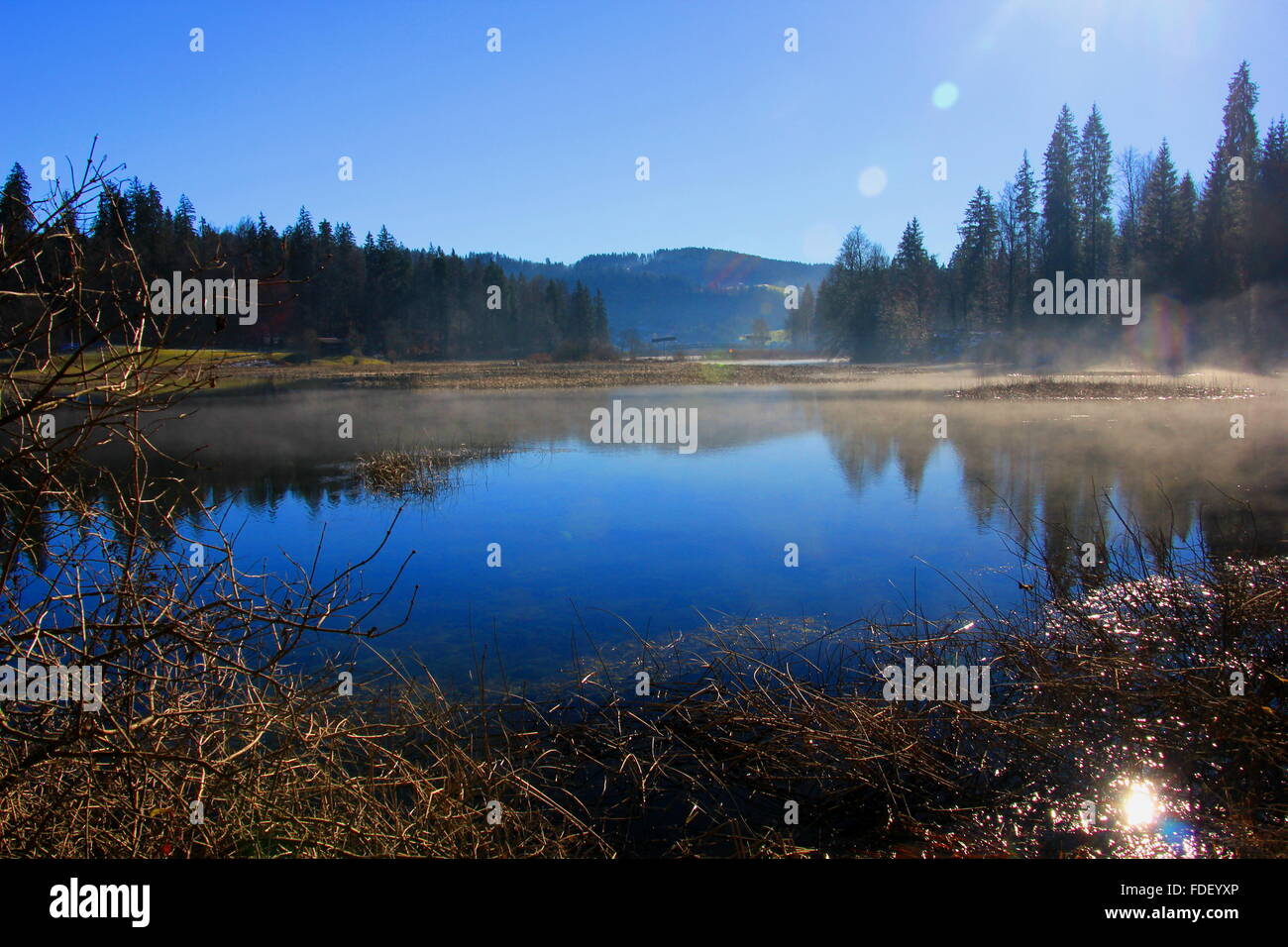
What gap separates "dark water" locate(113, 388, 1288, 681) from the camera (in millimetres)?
9180

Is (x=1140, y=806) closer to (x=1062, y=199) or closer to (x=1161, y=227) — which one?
(x=1161, y=227)

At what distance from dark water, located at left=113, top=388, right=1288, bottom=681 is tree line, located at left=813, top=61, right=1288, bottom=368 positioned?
71.9 feet

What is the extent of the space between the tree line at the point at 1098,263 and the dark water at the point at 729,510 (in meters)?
21.9

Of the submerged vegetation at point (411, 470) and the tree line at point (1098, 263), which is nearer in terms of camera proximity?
the submerged vegetation at point (411, 470)

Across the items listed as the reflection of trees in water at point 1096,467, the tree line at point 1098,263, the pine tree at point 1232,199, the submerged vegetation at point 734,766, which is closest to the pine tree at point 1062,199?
the tree line at point 1098,263

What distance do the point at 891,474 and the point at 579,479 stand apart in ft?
22.6

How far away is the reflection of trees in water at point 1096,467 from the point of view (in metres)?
11.1

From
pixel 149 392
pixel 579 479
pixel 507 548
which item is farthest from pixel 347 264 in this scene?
pixel 149 392

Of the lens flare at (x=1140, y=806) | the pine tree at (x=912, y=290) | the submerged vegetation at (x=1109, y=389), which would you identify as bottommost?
the lens flare at (x=1140, y=806)

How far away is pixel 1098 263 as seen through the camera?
52.7 m

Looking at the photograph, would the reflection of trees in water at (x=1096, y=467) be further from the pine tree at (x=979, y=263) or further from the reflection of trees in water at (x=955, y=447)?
the pine tree at (x=979, y=263)

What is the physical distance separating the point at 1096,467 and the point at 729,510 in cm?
833
